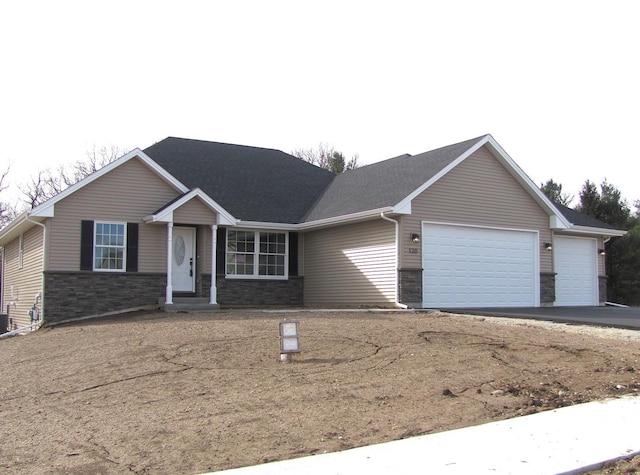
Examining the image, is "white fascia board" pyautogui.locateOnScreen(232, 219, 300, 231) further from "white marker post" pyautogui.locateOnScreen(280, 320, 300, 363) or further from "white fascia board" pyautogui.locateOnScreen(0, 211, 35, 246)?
"white marker post" pyautogui.locateOnScreen(280, 320, 300, 363)

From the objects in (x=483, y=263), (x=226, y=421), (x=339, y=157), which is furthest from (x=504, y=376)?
(x=339, y=157)

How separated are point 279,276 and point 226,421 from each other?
1444 centimetres

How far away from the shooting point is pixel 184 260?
20047mm

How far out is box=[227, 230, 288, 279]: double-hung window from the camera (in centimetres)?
2122

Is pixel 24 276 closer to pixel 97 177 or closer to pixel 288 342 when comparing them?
pixel 97 177

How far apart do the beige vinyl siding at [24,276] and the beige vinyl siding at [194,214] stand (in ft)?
12.8

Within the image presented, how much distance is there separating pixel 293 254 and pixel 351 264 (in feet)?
8.78

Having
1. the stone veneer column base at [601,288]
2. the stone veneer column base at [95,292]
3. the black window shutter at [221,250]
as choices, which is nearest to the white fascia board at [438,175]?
the black window shutter at [221,250]

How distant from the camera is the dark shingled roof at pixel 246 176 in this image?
71.9ft

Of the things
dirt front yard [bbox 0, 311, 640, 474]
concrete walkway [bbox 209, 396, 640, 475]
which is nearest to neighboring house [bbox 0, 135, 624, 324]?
dirt front yard [bbox 0, 311, 640, 474]

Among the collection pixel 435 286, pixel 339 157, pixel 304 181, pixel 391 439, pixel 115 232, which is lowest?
pixel 391 439

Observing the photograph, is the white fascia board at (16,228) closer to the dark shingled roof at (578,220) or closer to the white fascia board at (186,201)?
the white fascia board at (186,201)

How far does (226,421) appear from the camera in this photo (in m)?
7.52

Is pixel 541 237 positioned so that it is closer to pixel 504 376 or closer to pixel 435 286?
pixel 435 286
